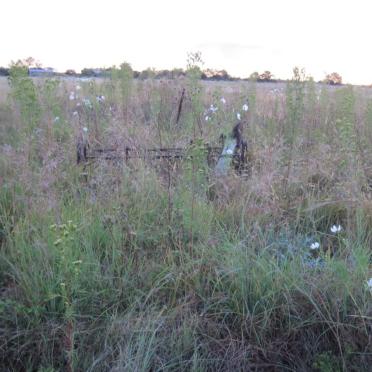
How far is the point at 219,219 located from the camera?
341 centimetres

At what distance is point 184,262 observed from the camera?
113 inches

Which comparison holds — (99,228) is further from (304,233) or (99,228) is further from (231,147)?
(231,147)

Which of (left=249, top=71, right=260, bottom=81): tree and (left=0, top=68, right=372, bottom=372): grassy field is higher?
(left=249, top=71, right=260, bottom=81): tree

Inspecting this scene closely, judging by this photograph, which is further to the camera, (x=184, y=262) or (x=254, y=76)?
(x=254, y=76)

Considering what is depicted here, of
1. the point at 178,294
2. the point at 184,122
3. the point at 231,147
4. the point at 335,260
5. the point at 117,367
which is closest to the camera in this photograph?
the point at 117,367

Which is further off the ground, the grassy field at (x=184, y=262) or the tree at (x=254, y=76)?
the tree at (x=254, y=76)

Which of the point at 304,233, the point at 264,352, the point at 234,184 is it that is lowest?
the point at 264,352

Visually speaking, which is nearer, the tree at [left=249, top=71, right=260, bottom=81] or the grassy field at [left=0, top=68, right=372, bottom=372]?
the grassy field at [left=0, top=68, right=372, bottom=372]

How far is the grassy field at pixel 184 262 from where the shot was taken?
2383 millimetres

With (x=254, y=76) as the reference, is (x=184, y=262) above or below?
below

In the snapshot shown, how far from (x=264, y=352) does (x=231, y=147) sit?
8.59 feet

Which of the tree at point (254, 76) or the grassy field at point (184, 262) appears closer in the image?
the grassy field at point (184, 262)

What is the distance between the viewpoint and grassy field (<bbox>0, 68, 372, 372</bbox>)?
2383 mm

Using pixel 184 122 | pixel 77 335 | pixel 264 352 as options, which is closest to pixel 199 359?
pixel 264 352
